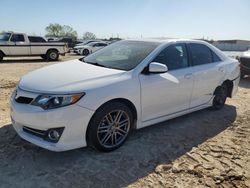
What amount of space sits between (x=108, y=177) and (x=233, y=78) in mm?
4152

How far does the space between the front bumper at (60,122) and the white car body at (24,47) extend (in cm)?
1480

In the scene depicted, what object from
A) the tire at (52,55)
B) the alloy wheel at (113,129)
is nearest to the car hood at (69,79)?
the alloy wheel at (113,129)

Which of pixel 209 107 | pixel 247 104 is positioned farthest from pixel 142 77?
Answer: pixel 247 104

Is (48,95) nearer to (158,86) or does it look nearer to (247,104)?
(158,86)

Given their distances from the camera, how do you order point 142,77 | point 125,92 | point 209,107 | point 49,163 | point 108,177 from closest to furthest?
point 108,177 → point 49,163 → point 125,92 → point 142,77 → point 209,107

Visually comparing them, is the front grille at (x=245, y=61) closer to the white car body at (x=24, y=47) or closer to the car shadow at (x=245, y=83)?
the car shadow at (x=245, y=83)

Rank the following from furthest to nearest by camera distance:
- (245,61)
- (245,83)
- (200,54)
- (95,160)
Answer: (245,61)
(245,83)
(200,54)
(95,160)

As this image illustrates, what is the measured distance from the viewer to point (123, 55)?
4.86 m

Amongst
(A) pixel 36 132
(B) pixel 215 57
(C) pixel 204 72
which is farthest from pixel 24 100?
(B) pixel 215 57

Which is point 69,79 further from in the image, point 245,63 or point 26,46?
point 26,46

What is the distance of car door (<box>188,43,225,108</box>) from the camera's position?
17.4ft

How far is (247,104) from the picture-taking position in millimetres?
7027

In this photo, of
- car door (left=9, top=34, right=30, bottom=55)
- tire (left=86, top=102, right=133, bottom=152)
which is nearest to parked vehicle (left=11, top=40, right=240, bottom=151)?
tire (left=86, top=102, right=133, bottom=152)

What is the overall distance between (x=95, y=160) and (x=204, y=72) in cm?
278
